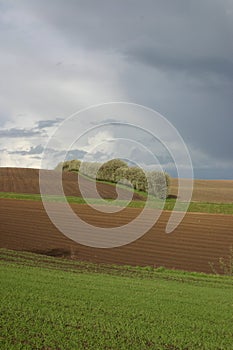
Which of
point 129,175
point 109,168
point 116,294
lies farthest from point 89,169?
point 116,294

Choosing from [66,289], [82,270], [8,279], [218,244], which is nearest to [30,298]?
[66,289]

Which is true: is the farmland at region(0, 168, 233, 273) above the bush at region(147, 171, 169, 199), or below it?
below

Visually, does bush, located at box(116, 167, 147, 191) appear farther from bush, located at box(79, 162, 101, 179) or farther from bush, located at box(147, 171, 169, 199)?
bush, located at box(79, 162, 101, 179)

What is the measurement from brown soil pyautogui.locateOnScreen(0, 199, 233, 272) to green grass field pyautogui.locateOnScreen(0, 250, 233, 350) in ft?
34.6

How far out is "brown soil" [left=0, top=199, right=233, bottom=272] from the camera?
28609mm

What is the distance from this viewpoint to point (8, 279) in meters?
15.2

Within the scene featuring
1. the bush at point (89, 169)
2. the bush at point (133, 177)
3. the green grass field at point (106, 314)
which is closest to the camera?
the green grass field at point (106, 314)

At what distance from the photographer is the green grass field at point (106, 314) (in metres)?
9.36

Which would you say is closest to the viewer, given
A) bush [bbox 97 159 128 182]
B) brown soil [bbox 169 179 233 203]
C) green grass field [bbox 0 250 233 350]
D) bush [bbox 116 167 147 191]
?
green grass field [bbox 0 250 233 350]

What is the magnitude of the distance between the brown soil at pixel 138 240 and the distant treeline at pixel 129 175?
2912cm

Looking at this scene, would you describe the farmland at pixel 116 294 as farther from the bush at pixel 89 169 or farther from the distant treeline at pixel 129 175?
the bush at pixel 89 169

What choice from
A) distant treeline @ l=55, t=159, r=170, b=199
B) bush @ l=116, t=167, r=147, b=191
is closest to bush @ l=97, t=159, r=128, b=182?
distant treeline @ l=55, t=159, r=170, b=199

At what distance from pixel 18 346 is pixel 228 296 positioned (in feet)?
33.0

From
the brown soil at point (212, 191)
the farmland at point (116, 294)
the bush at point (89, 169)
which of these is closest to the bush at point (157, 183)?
the brown soil at point (212, 191)
